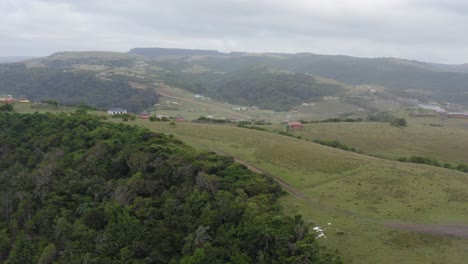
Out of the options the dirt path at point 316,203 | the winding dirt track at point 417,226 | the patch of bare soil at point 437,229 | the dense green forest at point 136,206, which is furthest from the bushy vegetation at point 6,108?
the patch of bare soil at point 437,229

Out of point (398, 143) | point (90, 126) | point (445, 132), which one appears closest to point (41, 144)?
point (90, 126)

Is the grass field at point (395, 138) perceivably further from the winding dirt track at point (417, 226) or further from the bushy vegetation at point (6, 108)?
the bushy vegetation at point (6, 108)

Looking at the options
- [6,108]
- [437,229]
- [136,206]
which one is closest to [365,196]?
[437,229]

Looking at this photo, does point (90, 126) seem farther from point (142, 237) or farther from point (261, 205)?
point (261, 205)

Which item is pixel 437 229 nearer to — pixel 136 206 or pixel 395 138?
pixel 136 206

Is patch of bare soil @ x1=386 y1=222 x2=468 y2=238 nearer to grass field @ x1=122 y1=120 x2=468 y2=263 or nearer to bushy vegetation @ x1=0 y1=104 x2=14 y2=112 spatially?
grass field @ x1=122 y1=120 x2=468 y2=263

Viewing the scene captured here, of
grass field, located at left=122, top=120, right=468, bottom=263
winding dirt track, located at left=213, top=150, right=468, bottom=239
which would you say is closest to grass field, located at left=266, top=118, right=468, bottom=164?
grass field, located at left=122, top=120, right=468, bottom=263
